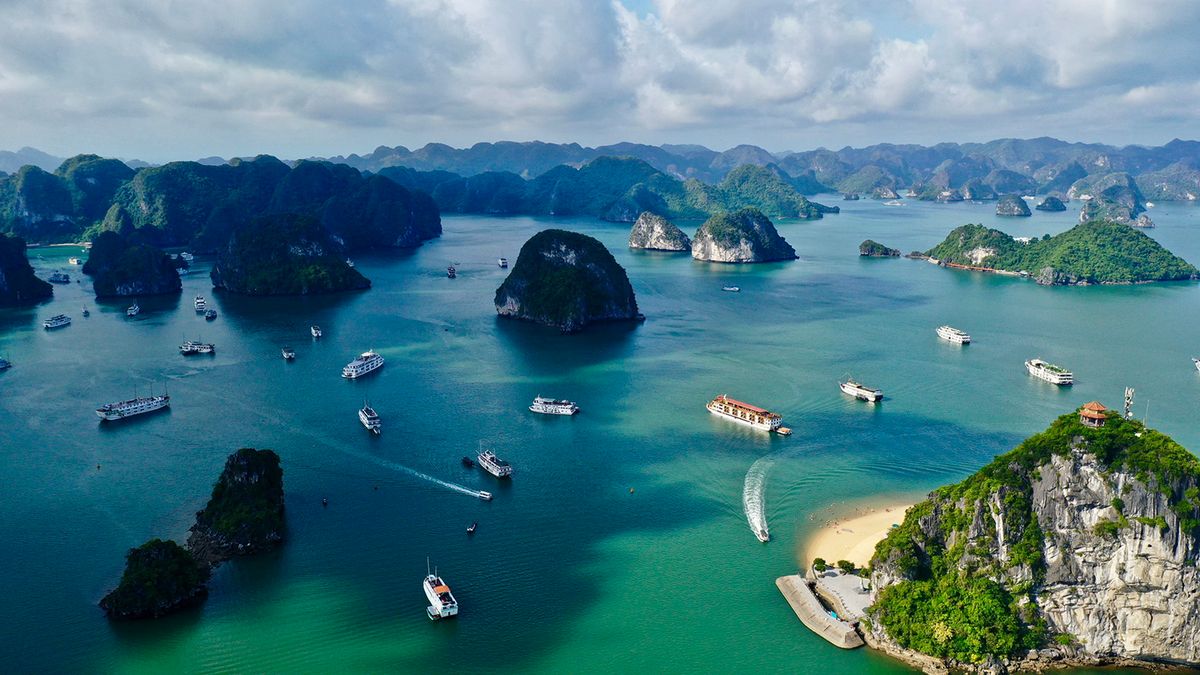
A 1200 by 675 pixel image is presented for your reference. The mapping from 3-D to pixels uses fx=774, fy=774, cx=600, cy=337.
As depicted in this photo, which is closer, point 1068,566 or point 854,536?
point 1068,566

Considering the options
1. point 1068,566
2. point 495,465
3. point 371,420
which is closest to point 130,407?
point 371,420

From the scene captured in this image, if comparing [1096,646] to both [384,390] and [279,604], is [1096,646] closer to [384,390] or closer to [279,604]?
[279,604]

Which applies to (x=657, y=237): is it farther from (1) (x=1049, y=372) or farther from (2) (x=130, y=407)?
(2) (x=130, y=407)

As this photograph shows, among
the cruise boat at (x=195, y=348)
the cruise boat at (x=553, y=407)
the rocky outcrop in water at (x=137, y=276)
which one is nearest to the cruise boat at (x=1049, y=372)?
the cruise boat at (x=553, y=407)

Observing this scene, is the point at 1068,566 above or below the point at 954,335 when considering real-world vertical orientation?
below

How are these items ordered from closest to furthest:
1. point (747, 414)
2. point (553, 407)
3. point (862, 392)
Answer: point (747, 414)
point (553, 407)
point (862, 392)

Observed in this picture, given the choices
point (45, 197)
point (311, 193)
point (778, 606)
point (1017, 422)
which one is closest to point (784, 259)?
point (1017, 422)

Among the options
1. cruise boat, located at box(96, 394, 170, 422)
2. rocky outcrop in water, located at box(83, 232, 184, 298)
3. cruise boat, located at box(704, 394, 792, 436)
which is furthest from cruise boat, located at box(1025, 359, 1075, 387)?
rocky outcrop in water, located at box(83, 232, 184, 298)
